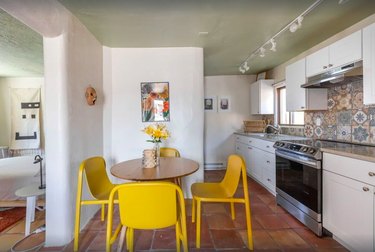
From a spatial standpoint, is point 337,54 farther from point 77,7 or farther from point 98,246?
point 98,246

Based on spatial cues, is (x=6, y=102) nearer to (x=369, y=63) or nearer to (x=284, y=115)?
(x=284, y=115)

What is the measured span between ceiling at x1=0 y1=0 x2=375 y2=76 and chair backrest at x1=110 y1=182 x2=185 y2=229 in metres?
1.57

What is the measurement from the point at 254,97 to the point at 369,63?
2.68 metres

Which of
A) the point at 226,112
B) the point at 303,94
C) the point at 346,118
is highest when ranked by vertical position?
the point at 303,94

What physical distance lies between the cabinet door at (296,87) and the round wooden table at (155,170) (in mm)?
1843

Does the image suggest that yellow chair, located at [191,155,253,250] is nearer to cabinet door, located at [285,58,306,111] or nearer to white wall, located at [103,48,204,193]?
white wall, located at [103,48,204,193]

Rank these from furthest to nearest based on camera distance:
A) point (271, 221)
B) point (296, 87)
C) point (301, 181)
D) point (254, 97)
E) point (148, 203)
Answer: point (254, 97) → point (296, 87) → point (271, 221) → point (301, 181) → point (148, 203)

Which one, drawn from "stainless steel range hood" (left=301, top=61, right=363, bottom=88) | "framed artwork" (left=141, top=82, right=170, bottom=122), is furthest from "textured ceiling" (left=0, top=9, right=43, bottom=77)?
"stainless steel range hood" (left=301, top=61, right=363, bottom=88)

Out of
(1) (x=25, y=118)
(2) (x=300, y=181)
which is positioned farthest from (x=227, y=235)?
(1) (x=25, y=118)

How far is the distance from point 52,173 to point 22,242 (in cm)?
76

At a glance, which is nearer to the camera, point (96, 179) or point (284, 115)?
point (96, 179)

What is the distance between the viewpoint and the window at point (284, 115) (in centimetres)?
362

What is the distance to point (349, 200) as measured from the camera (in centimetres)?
167

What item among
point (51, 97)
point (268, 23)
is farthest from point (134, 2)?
point (268, 23)
